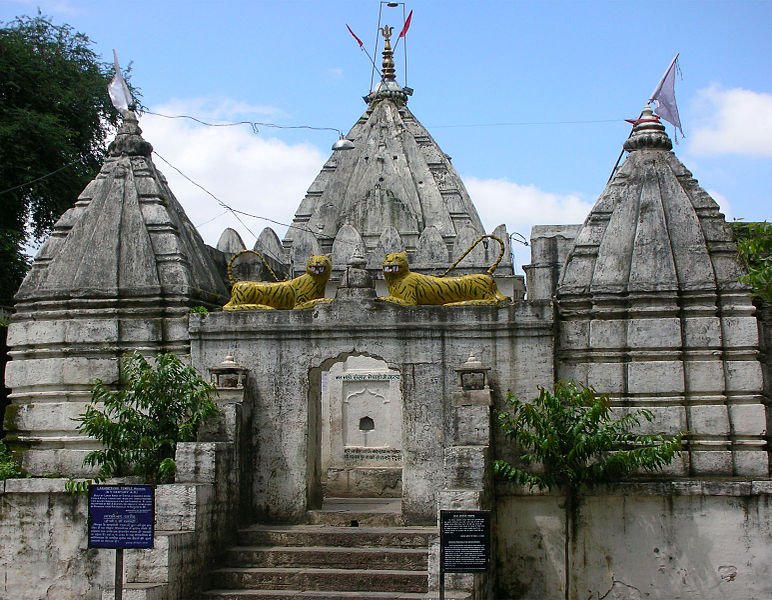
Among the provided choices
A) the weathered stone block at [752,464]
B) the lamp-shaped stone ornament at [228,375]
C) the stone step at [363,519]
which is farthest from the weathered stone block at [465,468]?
the weathered stone block at [752,464]

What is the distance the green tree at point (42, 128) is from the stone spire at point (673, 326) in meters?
14.1

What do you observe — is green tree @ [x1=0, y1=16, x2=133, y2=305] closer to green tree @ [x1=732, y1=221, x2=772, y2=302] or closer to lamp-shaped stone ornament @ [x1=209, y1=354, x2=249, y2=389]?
lamp-shaped stone ornament @ [x1=209, y1=354, x2=249, y2=389]

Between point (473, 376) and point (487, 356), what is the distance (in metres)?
0.69

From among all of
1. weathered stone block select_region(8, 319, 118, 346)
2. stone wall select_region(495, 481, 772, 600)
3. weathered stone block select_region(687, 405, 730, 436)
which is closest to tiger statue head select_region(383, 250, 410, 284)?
stone wall select_region(495, 481, 772, 600)

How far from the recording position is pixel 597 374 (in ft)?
52.2

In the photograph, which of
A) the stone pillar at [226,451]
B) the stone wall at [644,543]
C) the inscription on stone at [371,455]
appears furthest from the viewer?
the inscription on stone at [371,455]

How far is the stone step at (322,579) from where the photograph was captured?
1395 cm

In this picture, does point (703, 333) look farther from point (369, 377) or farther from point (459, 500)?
point (369, 377)

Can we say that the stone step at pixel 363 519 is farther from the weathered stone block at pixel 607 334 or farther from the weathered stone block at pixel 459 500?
the weathered stone block at pixel 607 334

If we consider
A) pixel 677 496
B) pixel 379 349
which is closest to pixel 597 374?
pixel 677 496

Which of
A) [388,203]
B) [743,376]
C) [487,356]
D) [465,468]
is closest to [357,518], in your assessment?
[465,468]

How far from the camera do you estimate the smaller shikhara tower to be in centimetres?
2427

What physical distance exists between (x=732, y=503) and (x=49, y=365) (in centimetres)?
971

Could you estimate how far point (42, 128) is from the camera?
91.3ft
